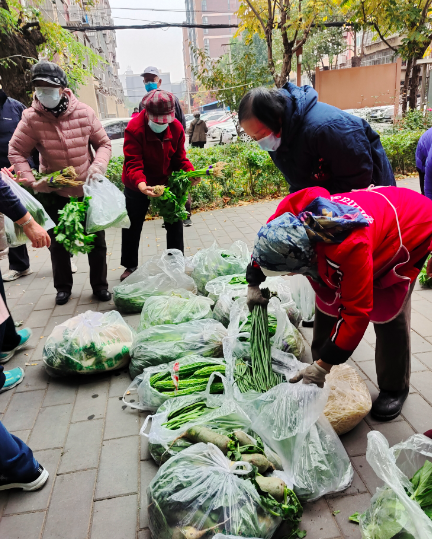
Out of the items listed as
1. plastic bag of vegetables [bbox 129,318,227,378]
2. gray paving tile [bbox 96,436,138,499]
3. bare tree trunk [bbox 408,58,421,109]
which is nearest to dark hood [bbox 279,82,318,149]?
plastic bag of vegetables [bbox 129,318,227,378]

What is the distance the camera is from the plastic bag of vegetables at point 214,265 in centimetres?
380

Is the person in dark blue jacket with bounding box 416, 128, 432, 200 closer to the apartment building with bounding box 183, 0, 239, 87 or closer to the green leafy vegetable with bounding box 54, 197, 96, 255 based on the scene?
the green leafy vegetable with bounding box 54, 197, 96, 255

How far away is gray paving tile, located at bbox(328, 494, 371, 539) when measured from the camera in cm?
175

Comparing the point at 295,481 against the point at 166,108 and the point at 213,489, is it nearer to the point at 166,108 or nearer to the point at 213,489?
the point at 213,489

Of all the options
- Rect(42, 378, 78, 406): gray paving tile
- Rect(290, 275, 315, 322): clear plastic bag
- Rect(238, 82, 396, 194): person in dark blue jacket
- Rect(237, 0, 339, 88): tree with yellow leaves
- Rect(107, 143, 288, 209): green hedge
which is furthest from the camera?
Rect(237, 0, 339, 88): tree with yellow leaves

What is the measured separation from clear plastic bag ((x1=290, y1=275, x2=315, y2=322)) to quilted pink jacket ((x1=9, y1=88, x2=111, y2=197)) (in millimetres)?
1991

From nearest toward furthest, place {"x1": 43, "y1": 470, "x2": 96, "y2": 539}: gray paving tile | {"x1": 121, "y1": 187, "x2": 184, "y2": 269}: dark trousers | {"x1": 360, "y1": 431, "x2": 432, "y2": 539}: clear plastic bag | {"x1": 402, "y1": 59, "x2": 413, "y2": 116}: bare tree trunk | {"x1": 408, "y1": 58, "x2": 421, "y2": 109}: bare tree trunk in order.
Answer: {"x1": 360, "y1": 431, "x2": 432, "y2": 539}: clear plastic bag → {"x1": 43, "y1": 470, "x2": 96, "y2": 539}: gray paving tile → {"x1": 121, "y1": 187, "x2": 184, "y2": 269}: dark trousers → {"x1": 408, "y1": 58, "x2": 421, "y2": 109}: bare tree trunk → {"x1": 402, "y1": 59, "x2": 413, "y2": 116}: bare tree trunk

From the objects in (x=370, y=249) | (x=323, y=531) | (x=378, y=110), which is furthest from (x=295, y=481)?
(x=378, y=110)

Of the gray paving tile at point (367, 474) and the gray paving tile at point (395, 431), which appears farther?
the gray paving tile at point (395, 431)

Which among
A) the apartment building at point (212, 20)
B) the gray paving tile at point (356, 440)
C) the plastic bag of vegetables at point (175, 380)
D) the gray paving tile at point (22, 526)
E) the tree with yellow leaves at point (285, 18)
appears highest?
the apartment building at point (212, 20)

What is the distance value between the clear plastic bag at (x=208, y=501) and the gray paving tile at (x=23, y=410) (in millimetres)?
1231

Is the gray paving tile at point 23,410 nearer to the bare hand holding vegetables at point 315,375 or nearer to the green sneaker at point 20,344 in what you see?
the green sneaker at point 20,344

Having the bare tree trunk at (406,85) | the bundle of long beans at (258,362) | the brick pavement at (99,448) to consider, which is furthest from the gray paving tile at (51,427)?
the bare tree trunk at (406,85)

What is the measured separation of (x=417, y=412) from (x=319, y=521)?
37.0 inches
